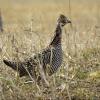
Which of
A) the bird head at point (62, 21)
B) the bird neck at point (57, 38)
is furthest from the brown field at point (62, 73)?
the bird head at point (62, 21)

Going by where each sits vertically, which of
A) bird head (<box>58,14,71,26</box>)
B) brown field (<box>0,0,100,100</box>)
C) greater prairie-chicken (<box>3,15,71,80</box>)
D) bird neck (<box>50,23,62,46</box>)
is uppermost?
bird head (<box>58,14,71,26</box>)

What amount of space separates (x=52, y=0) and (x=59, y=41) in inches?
828

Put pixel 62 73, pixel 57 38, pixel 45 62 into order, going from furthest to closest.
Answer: pixel 62 73 < pixel 57 38 < pixel 45 62

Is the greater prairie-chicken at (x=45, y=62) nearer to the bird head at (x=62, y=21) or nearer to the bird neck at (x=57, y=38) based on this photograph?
the bird neck at (x=57, y=38)

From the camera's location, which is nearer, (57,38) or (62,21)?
(57,38)

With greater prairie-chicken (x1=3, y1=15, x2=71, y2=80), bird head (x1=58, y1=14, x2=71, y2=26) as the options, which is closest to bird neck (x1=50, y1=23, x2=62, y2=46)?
greater prairie-chicken (x1=3, y1=15, x2=71, y2=80)

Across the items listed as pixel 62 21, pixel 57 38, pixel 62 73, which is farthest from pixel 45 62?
pixel 62 21

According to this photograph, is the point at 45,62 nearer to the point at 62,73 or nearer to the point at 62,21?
the point at 62,73

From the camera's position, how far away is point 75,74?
8.12 meters

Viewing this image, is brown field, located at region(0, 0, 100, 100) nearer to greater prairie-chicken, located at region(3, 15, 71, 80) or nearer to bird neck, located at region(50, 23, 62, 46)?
greater prairie-chicken, located at region(3, 15, 71, 80)

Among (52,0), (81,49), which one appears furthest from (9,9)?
(81,49)

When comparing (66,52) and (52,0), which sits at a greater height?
(66,52)

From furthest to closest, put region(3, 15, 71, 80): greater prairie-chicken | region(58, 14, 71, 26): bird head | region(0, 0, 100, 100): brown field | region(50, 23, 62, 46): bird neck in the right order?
region(58, 14, 71, 26): bird head → region(50, 23, 62, 46): bird neck → region(3, 15, 71, 80): greater prairie-chicken → region(0, 0, 100, 100): brown field

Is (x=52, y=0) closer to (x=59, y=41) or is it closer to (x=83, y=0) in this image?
(x=83, y=0)
